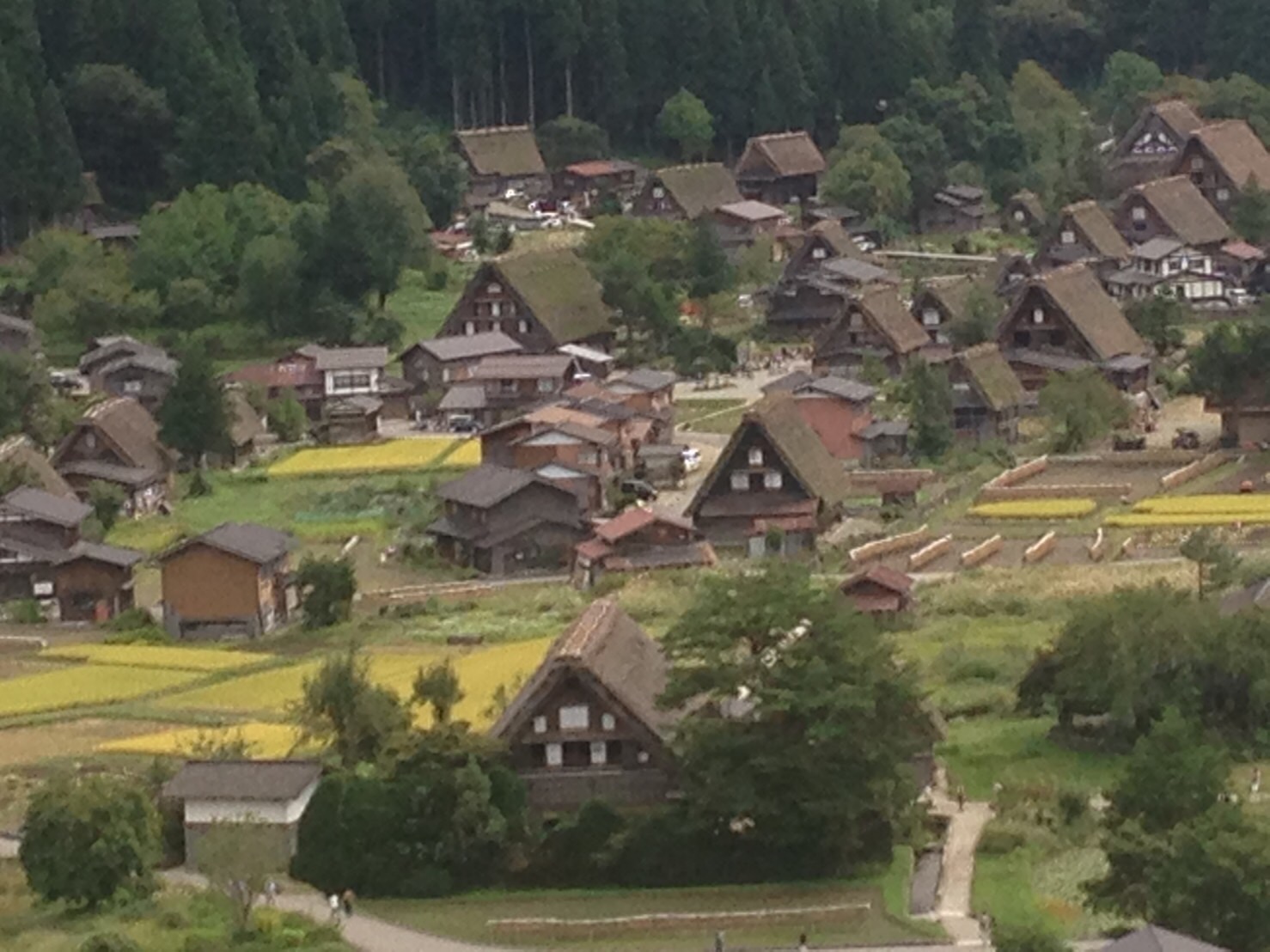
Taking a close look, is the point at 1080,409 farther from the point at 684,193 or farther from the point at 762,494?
the point at 684,193

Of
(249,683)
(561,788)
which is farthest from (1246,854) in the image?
(249,683)

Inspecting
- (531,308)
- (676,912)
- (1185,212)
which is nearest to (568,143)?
(1185,212)

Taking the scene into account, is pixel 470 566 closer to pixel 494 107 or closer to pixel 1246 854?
pixel 1246 854

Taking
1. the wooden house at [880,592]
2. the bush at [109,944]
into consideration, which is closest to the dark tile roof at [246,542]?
the wooden house at [880,592]

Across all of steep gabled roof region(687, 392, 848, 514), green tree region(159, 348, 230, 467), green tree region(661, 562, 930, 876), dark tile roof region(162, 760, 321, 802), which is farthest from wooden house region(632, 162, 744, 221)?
green tree region(661, 562, 930, 876)

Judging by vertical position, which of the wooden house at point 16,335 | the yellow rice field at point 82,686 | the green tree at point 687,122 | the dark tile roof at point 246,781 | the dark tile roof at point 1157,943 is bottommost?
the yellow rice field at point 82,686

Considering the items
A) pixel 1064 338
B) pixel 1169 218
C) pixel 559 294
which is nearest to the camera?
pixel 1064 338

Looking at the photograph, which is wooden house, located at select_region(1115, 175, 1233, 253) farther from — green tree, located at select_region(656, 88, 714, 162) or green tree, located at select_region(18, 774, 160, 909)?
green tree, located at select_region(18, 774, 160, 909)

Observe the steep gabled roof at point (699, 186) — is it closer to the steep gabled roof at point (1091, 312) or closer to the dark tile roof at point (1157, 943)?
the steep gabled roof at point (1091, 312)
